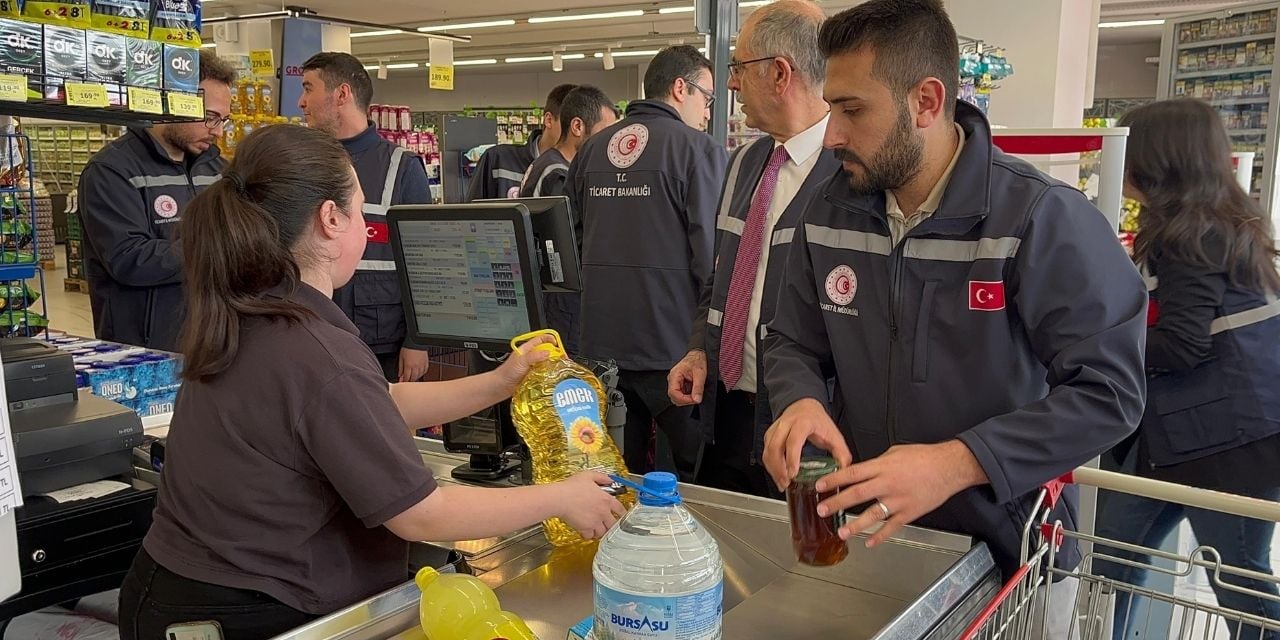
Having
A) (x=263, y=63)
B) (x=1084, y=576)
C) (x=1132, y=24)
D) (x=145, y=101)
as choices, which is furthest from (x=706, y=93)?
(x=1132, y=24)

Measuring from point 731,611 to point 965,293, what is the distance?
0.62 metres

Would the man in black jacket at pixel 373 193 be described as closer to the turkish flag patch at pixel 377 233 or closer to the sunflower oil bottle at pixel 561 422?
the turkish flag patch at pixel 377 233

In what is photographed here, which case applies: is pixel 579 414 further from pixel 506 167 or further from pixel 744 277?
pixel 506 167

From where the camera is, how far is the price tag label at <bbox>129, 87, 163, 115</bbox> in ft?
8.03

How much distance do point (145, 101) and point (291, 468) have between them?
150 cm

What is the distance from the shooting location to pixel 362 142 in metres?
3.82

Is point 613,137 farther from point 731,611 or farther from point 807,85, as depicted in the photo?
point 731,611

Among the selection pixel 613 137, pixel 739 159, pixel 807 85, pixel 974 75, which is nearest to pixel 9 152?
pixel 613 137

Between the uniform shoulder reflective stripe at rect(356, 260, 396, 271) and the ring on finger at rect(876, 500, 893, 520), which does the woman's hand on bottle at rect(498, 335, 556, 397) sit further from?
the uniform shoulder reflective stripe at rect(356, 260, 396, 271)

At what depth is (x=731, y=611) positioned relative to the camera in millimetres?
1475

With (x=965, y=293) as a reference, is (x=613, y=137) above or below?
above

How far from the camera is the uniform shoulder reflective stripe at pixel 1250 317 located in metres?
2.69

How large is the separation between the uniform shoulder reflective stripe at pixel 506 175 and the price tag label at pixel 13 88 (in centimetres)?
377

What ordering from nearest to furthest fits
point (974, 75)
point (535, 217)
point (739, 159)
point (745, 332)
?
point (535, 217) < point (745, 332) < point (739, 159) < point (974, 75)
